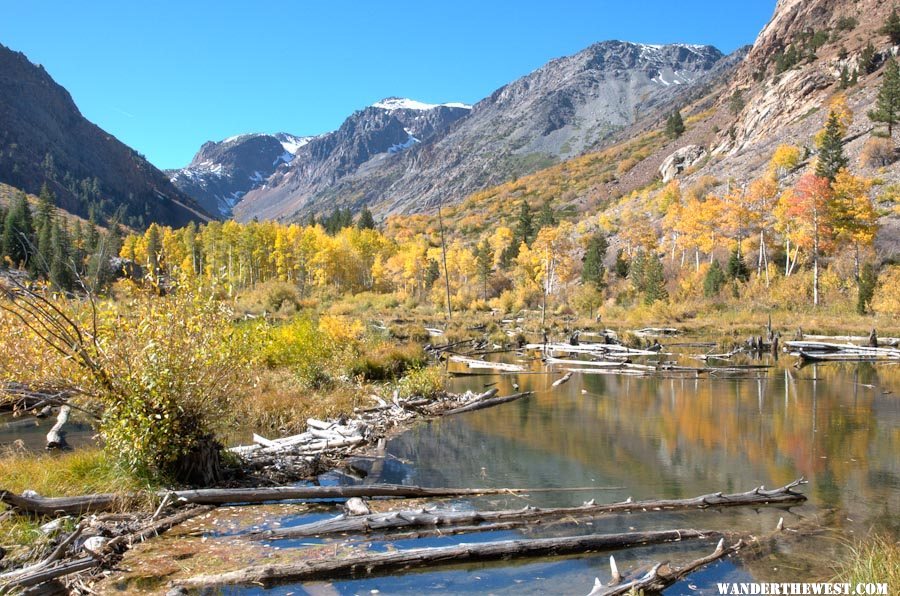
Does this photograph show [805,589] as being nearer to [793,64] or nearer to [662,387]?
[662,387]

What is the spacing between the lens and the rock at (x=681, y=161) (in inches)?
4355

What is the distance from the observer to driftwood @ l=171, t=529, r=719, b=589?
708 centimetres

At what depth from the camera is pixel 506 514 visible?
920cm

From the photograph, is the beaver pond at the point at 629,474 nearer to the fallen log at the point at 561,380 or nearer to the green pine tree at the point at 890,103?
the fallen log at the point at 561,380

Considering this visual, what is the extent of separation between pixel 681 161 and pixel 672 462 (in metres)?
111

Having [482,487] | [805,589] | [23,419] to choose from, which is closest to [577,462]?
[482,487]

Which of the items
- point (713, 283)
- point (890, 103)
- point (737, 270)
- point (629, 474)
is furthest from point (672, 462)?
point (890, 103)

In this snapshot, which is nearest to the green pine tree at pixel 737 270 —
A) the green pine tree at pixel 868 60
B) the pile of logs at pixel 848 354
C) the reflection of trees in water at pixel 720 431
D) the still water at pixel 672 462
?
the pile of logs at pixel 848 354

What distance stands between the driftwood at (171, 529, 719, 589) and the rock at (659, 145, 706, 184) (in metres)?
110

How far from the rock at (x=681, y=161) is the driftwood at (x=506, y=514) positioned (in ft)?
352

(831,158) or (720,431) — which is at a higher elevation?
(831,158)

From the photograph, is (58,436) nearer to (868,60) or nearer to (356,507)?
(356,507)

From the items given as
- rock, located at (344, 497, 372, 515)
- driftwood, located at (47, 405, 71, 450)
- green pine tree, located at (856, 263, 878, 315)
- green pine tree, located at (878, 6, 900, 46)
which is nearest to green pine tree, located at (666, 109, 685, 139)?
green pine tree, located at (878, 6, 900, 46)

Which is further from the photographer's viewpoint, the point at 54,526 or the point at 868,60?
the point at 868,60
